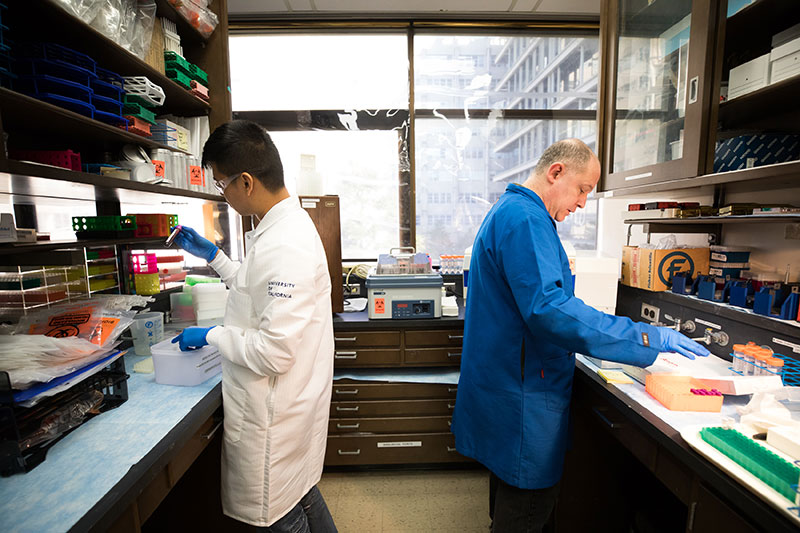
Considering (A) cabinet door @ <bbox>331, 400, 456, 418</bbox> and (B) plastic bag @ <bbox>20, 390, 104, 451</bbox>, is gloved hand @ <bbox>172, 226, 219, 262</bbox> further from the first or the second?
(A) cabinet door @ <bbox>331, 400, 456, 418</bbox>

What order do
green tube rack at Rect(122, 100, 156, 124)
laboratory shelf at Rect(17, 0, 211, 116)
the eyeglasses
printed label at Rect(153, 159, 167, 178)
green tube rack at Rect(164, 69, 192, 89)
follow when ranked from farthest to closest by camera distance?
1. green tube rack at Rect(164, 69, 192, 89)
2. printed label at Rect(153, 159, 167, 178)
3. green tube rack at Rect(122, 100, 156, 124)
4. the eyeglasses
5. laboratory shelf at Rect(17, 0, 211, 116)

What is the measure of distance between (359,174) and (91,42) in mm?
1820

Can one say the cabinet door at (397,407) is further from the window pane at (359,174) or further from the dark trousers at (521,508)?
the window pane at (359,174)

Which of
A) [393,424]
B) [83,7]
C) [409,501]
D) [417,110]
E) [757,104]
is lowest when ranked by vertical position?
[409,501]

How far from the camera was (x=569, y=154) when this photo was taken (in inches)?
48.9

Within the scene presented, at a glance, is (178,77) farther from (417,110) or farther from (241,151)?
(417,110)

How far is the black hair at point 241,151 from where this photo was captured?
110 centimetres

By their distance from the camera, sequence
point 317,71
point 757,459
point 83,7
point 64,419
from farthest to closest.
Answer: point 317,71, point 83,7, point 64,419, point 757,459

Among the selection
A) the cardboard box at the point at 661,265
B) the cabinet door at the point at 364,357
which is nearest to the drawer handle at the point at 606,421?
the cardboard box at the point at 661,265

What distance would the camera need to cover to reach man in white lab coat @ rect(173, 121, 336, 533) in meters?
1.02

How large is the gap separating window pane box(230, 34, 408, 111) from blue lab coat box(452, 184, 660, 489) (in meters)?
1.98

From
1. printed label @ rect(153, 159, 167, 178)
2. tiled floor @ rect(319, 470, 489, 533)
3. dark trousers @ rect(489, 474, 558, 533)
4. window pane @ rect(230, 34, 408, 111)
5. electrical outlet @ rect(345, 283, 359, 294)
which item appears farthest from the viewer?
window pane @ rect(230, 34, 408, 111)

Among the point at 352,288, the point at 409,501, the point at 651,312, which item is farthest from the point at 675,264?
the point at 352,288

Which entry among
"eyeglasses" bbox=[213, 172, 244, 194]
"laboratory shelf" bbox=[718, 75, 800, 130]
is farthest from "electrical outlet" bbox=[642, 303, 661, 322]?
"eyeglasses" bbox=[213, 172, 244, 194]
